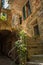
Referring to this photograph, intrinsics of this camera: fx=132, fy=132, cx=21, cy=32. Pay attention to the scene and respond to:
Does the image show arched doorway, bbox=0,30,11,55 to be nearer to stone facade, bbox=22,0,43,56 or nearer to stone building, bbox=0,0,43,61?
stone building, bbox=0,0,43,61

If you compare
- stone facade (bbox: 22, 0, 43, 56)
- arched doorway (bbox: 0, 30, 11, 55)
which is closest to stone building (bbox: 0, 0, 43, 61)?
stone facade (bbox: 22, 0, 43, 56)

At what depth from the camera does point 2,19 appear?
1109 cm

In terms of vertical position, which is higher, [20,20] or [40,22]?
[20,20]

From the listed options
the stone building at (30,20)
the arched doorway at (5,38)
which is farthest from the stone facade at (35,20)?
the arched doorway at (5,38)

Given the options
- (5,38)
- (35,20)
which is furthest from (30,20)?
(5,38)

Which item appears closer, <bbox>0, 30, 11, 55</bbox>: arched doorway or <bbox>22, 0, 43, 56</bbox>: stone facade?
<bbox>22, 0, 43, 56</bbox>: stone facade

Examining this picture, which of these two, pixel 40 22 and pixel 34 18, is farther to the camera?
pixel 34 18

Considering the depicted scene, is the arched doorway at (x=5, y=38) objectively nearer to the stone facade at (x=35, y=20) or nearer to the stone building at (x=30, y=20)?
the stone building at (x=30, y=20)

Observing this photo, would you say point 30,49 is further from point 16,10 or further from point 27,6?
point 16,10

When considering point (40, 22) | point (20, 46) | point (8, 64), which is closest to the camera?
point (20, 46)

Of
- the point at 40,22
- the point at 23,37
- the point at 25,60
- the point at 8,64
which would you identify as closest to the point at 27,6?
the point at 40,22

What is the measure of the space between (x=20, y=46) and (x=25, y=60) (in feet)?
2.18

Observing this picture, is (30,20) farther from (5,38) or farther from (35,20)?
(5,38)

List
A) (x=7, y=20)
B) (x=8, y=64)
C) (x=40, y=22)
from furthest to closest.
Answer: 1. (x=7, y=20)
2. (x=8, y=64)
3. (x=40, y=22)
